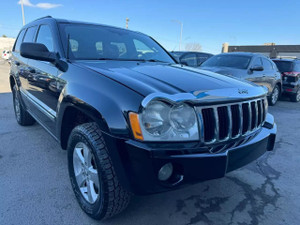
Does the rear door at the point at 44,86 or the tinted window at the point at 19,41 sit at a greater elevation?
the tinted window at the point at 19,41

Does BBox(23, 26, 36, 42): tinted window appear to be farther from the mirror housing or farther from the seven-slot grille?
the seven-slot grille

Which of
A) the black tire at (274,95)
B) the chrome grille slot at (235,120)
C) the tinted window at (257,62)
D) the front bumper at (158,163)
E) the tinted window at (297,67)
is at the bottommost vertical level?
the black tire at (274,95)

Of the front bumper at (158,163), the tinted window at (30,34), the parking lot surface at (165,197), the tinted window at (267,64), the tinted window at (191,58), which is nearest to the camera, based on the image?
the front bumper at (158,163)

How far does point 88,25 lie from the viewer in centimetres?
290

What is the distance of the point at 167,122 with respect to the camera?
61.6 inches

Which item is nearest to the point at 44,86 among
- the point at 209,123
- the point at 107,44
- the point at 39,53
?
the point at 39,53

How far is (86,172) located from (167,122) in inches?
36.4

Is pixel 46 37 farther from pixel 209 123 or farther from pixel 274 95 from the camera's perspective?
pixel 274 95

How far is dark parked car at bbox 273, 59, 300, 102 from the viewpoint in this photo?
8.53 m

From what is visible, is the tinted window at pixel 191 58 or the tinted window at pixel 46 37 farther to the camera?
A: the tinted window at pixel 191 58

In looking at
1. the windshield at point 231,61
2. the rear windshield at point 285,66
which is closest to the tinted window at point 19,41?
the windshield at point 231,61

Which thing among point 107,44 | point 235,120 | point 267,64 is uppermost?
point 107,44

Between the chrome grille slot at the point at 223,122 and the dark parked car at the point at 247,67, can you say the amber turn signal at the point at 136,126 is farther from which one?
the dark parked car at the point at 247,67

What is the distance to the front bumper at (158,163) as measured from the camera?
1482mm
